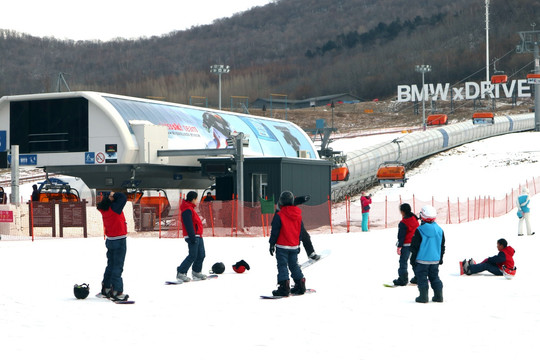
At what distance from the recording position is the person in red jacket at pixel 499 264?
1477 cm

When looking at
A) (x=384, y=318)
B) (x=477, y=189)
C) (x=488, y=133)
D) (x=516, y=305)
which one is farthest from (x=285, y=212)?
(x=488, y=133)

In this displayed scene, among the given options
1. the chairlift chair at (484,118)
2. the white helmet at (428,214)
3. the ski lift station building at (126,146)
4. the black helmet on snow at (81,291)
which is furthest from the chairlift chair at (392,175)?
the black helmet on snow at (81,291)

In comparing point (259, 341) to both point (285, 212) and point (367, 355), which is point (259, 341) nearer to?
point (367, 355)

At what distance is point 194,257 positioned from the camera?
1449 cm

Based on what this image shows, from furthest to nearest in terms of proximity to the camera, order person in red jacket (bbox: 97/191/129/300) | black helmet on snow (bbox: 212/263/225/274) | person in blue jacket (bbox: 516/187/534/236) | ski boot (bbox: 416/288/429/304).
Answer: person in blue jacket (bbox: 516/187/534/236) < black helmet on snow (bbox: 212/263/225/274) < person in red jacket (bbox: 97/191/129/300) < ski boot (bbox: 416/288/429/304)

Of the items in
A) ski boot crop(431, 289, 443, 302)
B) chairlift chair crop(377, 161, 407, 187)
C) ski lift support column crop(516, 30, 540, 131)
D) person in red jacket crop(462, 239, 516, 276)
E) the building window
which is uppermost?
ski lift support column crop(516, 30, 540, 131)

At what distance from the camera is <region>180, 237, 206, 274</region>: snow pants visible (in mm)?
14398

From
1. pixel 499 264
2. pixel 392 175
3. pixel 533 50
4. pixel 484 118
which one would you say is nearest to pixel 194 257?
pixel 499 264

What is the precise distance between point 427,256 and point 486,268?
153 inches

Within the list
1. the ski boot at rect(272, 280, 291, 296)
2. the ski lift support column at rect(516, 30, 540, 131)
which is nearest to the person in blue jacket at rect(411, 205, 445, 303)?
the ski boot at rect(272, 280, 291, 296)

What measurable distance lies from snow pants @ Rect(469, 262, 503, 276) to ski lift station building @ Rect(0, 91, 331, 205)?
16.3 metres

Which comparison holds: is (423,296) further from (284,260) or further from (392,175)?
(392,175)

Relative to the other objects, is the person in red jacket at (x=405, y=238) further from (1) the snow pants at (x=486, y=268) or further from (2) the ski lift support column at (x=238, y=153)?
(2) the ski lift support column at (x=238, y=153)

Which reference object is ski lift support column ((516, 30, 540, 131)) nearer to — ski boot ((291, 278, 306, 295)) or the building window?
the building window
